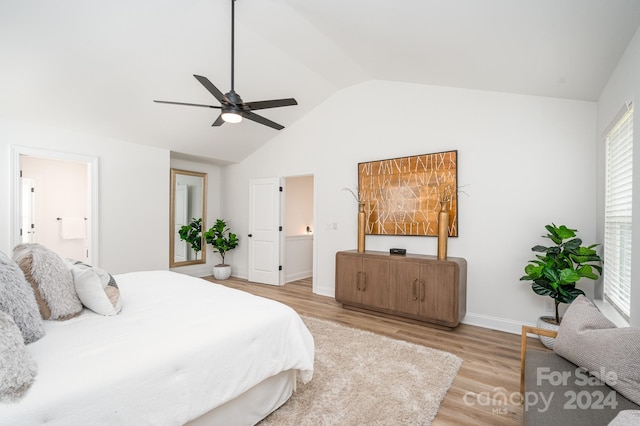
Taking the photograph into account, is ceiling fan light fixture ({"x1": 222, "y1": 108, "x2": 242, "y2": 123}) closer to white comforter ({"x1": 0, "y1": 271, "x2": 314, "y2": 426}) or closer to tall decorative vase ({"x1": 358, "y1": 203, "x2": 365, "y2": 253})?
white comforter ({"x1": 0, "y1": 271, "x2": 314, "y2": 426})

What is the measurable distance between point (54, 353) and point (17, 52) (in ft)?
9.88

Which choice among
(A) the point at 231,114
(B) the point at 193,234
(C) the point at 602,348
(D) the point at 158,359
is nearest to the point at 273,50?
(A) the point at 231,114

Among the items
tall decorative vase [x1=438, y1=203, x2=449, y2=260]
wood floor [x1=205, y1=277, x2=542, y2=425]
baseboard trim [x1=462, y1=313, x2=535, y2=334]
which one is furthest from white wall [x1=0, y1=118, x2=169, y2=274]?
baseboard trim [x1=462, y1=313, x2=535, y2=334]

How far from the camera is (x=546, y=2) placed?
5.88ft

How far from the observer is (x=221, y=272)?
5914 millimetres

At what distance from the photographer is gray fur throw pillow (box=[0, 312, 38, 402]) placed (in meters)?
0.95

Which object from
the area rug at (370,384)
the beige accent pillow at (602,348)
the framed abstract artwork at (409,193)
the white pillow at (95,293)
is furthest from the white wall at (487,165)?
the white pillow at (95,293)

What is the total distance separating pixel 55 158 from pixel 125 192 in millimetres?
918

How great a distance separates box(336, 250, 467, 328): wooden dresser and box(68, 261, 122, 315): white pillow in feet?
8.95

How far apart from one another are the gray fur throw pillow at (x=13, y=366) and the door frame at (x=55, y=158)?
3516 millimetres

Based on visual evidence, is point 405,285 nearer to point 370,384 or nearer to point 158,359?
point 370,384

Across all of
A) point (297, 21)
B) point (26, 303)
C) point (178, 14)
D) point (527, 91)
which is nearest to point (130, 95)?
point (178, 14)

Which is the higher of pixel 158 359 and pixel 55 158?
pixel 55 158

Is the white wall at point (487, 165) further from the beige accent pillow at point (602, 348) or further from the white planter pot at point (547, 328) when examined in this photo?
the beige accent pillow at point (602, 348)
